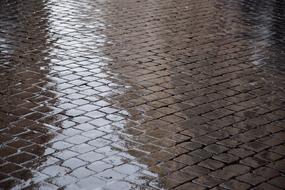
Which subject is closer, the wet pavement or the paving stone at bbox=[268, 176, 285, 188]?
the paving stone at bbox=[268, 176, 285, 188]

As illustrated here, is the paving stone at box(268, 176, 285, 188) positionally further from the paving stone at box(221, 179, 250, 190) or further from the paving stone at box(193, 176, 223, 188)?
the paving stone at box(193, 176, 223, 188)

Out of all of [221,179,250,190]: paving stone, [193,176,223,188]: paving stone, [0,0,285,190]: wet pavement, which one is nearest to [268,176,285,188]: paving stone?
[0,0,285,190]: wet pavement

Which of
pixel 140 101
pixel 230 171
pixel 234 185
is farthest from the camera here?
pixel 140 101

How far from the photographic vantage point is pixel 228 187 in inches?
185

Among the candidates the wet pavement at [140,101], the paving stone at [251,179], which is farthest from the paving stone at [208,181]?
the paving stone at [251,179]

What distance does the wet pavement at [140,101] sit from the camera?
4945 millimetres

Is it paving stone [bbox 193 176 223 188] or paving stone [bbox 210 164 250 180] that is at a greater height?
paving stone [bbox 193 176 223 188]

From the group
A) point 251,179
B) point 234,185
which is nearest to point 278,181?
point 251,179

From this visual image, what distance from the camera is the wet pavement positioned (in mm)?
4945

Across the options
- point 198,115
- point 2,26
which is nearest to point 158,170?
point 198,115

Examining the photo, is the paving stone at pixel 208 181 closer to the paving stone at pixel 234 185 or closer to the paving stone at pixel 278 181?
the paving stone at pixel 234 185

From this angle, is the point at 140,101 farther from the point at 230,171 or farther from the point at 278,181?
the point at 278,181

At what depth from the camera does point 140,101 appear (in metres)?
6.66

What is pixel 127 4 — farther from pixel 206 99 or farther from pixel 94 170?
pixel 94 170
